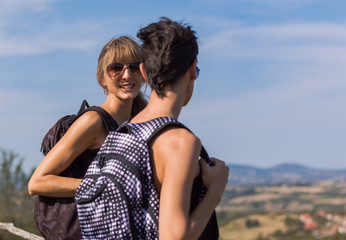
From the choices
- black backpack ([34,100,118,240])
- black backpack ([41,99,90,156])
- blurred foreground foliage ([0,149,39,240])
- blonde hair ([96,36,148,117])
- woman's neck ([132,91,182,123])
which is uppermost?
blonde hair ([96,36,148,117])

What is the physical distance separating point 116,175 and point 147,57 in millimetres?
477

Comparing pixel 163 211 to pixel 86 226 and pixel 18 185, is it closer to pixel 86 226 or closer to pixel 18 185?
pixel 86 226

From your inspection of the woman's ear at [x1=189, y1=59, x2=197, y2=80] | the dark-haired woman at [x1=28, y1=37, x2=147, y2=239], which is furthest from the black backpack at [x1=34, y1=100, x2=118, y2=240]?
the woman's ear at [x1=189, y1=59, x2=197, y2=80]

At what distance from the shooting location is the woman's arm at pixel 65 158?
2.76m

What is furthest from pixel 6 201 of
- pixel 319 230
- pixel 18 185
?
pixel 319 230

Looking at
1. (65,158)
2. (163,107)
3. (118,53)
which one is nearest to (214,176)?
(163,107)

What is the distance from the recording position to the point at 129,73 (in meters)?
3.22

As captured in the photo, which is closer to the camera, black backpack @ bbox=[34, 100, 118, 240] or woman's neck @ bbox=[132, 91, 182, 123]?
woman's neck @ bbox=[132, 91, 182, 123]

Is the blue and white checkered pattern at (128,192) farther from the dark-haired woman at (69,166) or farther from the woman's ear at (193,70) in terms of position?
the dark-haired woman at (69,166)

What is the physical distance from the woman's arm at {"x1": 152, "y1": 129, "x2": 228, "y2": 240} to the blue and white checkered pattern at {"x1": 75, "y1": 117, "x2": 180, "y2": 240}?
7 centimetres

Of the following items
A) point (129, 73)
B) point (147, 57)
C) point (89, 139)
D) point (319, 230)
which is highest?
point (147, 57)


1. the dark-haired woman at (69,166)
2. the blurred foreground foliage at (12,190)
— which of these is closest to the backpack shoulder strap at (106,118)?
the dark-haired woman at (69,166)

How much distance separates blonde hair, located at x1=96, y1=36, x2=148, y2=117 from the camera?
325 cm

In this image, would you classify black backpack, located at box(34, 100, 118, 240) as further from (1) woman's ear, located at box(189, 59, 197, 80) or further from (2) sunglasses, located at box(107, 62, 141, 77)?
(1) woman's ear, located at box(189, 59, 197, 80)
